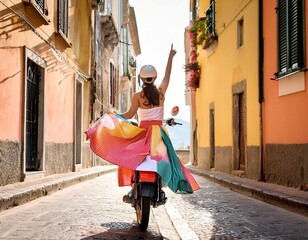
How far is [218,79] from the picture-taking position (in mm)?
18969

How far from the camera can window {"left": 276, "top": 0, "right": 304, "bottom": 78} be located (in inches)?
381

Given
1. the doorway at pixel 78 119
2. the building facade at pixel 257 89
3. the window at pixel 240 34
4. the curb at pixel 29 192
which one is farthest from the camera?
the doorway at pixel 78 119

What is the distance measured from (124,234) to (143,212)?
0.29 metres

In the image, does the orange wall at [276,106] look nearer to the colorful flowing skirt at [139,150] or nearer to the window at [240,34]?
the window at [240,34]


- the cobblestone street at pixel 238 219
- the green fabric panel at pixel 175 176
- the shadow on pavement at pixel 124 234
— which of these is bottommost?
the cobblestone street at pixel 238 219

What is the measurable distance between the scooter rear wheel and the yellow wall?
7659mm

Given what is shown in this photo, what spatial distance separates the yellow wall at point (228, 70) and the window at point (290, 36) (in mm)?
2191

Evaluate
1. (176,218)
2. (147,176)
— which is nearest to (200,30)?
(176,218)

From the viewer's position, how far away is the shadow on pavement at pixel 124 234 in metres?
5.19

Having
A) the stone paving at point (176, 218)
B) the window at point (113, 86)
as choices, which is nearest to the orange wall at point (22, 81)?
the stone paving at point (176, 218)

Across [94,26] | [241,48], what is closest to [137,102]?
[241,48]

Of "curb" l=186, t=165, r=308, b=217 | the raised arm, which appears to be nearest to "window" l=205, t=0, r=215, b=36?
"curb" l=186, t=165, r=308, b=217

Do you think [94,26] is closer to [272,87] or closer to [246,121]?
[246,121]

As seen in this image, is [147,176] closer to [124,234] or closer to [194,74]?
[124,234]
